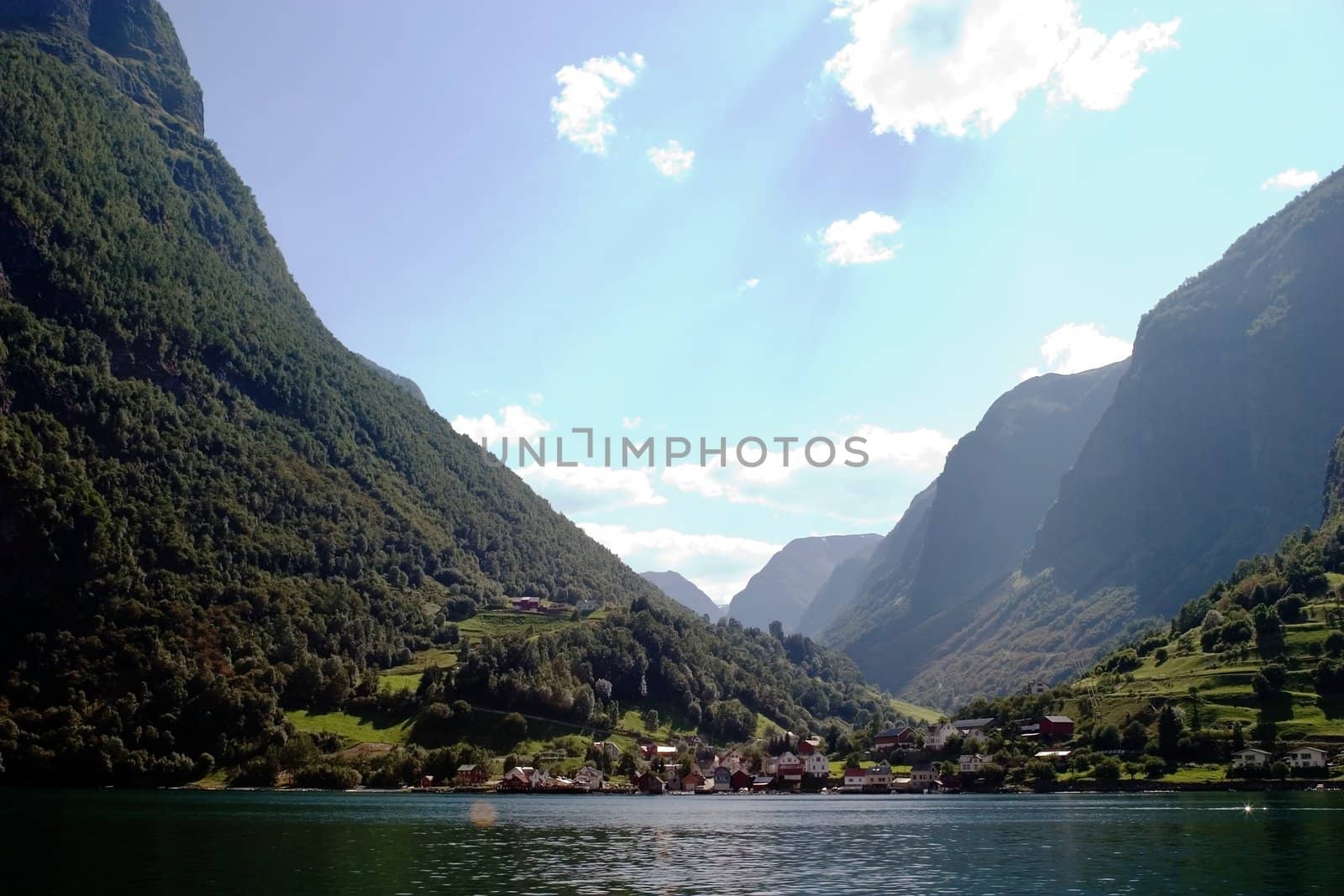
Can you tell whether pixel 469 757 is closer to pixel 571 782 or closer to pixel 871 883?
pixel 571 782

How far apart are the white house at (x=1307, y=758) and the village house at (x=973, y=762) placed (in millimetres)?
48462

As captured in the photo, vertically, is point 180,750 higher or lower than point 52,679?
lower

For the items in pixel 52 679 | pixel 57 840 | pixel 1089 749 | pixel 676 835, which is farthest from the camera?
pixel 52 679

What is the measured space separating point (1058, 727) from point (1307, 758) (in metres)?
47.1

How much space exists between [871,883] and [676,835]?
3660 centimetres

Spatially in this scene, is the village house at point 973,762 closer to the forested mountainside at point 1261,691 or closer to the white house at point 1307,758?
the forested mountainside at point 1261,691

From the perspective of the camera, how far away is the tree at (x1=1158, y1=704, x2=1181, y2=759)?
162 m

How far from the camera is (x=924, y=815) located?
397 feet

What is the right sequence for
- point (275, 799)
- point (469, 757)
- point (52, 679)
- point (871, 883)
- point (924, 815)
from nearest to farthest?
point (871, 883) < point (924, 815) < point (275, 799) < point (52, 679) < point (469, 757)

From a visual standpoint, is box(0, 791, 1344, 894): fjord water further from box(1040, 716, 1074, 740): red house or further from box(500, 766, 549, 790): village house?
box(500, 766, 549, 790): village house

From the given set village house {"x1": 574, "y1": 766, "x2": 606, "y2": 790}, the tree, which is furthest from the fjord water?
village house {"x1": 574, "y1": 766, "x2": 606, "y2": 790}

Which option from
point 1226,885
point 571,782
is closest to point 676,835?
point 1226,885

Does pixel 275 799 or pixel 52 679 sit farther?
pixel 52 679

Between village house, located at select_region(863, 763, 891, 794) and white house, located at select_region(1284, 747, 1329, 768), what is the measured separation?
227 ft
